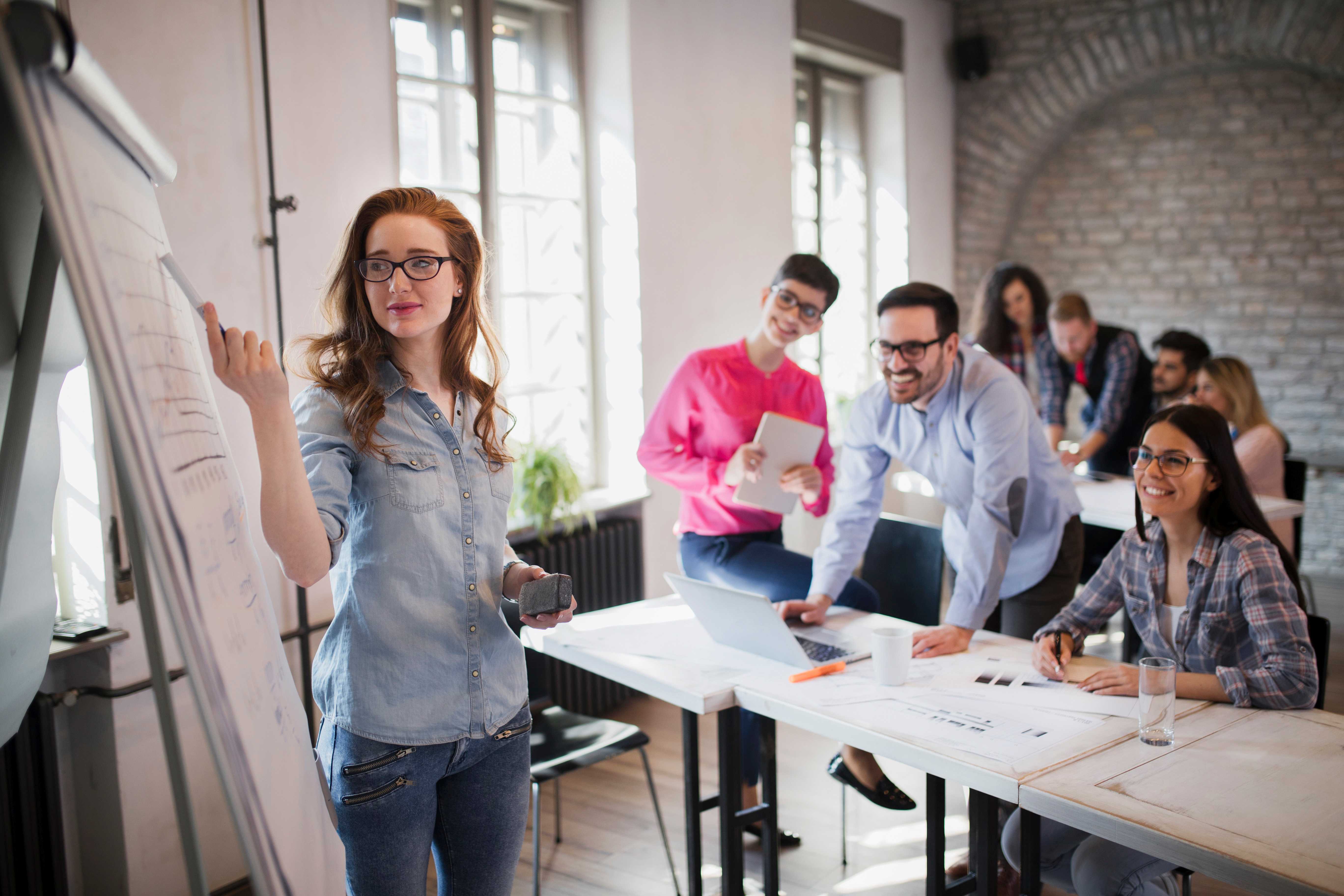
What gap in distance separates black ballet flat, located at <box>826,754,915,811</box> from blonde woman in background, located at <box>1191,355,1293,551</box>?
210cm

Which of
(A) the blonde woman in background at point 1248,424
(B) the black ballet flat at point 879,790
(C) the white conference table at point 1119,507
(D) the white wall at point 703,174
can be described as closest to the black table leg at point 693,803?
(B) the black ballet flat at point 879,790

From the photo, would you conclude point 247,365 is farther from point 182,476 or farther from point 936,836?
point 936,836

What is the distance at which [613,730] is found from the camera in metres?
2.71

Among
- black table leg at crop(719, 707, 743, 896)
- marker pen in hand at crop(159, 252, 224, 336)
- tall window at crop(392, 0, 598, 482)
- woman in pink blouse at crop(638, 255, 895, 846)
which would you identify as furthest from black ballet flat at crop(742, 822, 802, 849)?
marker pen in hand at crop(159, 252, 224, 336)

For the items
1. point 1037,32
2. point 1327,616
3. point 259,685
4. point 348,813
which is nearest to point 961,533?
point 348,813

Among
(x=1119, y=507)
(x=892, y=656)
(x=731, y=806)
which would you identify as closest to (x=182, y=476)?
(x=892, y=656)

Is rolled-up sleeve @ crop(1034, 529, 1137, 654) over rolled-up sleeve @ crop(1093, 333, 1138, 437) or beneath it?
beneath

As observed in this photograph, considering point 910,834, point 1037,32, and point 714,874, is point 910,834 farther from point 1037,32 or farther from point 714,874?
point 1037,32

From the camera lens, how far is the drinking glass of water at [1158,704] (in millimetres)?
1704

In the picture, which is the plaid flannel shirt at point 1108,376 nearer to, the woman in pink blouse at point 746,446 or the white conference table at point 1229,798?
the woman in pink blouse at point 746,446

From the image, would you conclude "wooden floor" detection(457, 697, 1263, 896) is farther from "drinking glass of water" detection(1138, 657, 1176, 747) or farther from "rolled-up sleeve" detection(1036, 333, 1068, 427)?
"rolled-up sleeve" detection(1036, 333, 1068, 427)

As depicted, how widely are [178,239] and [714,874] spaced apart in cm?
216

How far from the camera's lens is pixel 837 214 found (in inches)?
237

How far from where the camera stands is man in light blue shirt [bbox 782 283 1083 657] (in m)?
2.36
